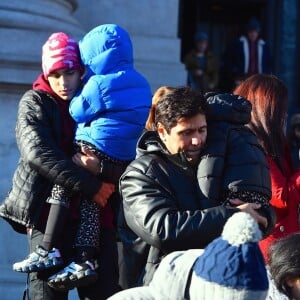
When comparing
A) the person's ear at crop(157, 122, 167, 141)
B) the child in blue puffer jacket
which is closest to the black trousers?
the child in blue puffer jacket

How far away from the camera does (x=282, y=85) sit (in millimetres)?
5469

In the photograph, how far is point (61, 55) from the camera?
563 centimetres

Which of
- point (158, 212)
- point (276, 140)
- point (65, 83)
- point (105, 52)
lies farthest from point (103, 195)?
point (158, 212)

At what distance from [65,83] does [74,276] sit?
3.19 feet

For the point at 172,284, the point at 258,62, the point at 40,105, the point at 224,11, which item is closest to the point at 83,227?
the point at 40,105

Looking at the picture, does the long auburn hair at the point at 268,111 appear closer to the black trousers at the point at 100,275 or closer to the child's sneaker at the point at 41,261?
the black trousers at the point at 100,275

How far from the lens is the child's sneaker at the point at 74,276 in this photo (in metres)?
5.38

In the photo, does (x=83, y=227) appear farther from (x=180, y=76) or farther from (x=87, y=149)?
(x=180, y=76)

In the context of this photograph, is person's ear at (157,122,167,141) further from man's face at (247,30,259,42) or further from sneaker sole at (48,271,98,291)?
man's face at (247,30,259,42)

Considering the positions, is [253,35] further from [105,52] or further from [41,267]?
[41,267]

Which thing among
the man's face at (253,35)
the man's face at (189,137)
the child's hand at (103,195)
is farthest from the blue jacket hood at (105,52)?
the man's face at (253,35)

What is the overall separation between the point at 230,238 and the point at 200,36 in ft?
38.8

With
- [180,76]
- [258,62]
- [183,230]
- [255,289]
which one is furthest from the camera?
[258,62]

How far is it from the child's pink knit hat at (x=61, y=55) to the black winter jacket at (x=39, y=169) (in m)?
0.17
